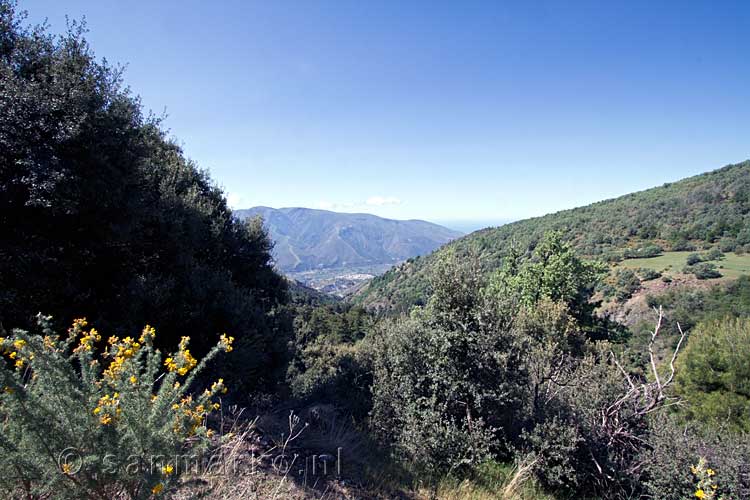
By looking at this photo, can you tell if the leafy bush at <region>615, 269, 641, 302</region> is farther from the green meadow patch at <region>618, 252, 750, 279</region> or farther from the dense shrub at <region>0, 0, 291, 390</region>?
the dense shrub at <region>0, 0, 291, 390</region>

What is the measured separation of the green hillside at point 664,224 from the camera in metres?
52.7

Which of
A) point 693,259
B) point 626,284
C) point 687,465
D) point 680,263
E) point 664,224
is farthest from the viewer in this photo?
point 664,224

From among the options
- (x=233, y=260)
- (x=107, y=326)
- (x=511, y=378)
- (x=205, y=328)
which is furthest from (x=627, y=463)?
(x=233, y=260)

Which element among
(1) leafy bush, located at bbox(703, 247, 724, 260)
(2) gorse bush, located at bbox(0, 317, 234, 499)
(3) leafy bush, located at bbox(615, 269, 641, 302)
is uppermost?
(2) gorse bush, located at bbox(0, 317, 234, 499)

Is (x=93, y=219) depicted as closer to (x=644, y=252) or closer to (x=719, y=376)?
(x=719, y=376)

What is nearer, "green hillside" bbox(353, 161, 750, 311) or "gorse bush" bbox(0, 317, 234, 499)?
"gorse bush" bbox(0, 317, 234, 499)

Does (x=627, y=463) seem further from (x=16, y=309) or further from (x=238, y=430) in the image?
(x=16, y=309)

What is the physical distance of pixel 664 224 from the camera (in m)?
63.1

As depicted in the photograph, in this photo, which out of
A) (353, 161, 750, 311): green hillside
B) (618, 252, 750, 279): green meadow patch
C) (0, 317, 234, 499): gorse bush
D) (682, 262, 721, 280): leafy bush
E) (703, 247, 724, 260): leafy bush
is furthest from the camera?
(353, 161, 750, 311): green hillside

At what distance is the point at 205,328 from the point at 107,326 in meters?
2.04

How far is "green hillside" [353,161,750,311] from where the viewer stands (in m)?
52.7

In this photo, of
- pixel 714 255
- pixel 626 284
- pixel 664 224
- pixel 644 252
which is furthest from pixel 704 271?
pixel 664 224

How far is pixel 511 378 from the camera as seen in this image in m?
6.49

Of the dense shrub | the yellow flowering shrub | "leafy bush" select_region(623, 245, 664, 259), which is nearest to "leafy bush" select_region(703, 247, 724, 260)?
"leafy bush" select_region(623, 245, 664, 259)
